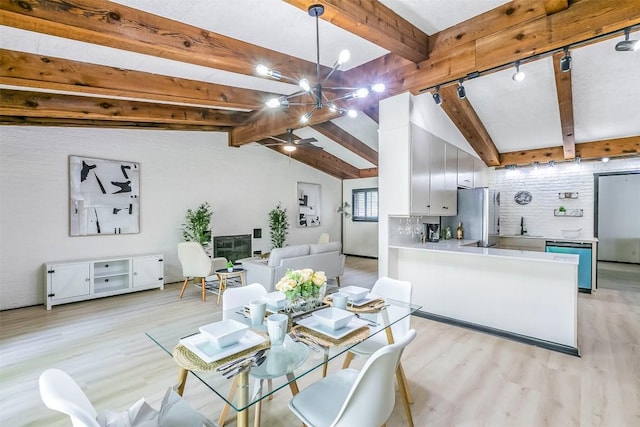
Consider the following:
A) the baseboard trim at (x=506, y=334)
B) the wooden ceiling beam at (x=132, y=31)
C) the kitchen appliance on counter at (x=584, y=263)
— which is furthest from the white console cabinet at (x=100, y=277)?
the kitchen appliance on counter at (x=584, y=263)

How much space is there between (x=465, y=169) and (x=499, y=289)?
2.71 meters

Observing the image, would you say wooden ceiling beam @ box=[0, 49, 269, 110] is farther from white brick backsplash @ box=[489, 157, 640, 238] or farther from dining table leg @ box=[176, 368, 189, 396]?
white brick backsplash @ box=[489, 157, 640, 238]

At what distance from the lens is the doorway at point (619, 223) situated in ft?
22.9

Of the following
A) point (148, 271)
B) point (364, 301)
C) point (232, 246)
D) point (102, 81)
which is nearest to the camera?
point (364, 301)

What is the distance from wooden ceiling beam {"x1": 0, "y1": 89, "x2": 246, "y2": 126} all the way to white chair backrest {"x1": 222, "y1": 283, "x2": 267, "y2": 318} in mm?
3428

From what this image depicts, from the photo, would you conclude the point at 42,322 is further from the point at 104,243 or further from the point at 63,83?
the point at 63,83

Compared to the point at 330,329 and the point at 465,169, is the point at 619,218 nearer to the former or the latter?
the point at 465,169

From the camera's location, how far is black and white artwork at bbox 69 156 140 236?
4.75m

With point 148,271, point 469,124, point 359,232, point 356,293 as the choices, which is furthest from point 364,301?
point 359,232

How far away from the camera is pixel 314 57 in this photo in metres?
3.32

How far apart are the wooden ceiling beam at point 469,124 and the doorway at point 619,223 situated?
3.03 meters

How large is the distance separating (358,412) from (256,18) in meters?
2.90

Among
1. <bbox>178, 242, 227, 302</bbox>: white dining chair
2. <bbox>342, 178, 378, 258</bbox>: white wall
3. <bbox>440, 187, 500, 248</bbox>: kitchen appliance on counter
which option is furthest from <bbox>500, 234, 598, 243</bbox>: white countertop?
<bbox>178, 242, 227, 302</bbox>: white dining chair

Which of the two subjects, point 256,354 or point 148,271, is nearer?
point 256,354
